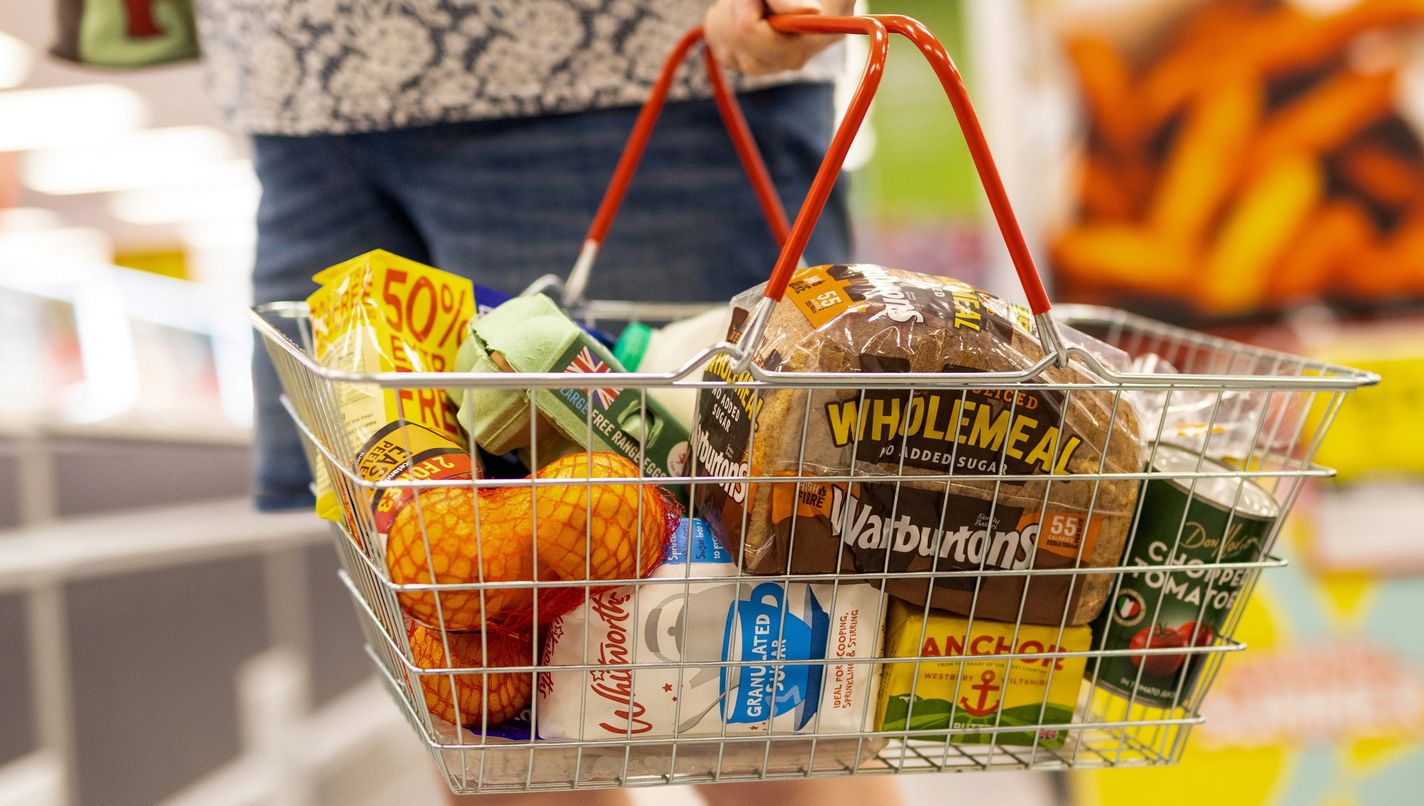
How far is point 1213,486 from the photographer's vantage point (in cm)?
75

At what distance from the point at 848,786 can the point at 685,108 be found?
63 centimetres

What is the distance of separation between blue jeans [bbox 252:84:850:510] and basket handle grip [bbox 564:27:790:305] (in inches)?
1.2

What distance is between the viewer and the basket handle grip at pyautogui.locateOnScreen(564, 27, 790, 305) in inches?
34.1

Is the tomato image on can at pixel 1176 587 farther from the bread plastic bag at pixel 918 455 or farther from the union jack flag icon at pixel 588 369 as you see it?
the union jack flag icon at pixel 588 369

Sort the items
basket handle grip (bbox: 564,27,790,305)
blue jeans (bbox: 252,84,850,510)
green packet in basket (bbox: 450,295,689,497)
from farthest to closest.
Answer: blue jeans (bbox: 252,84,850,510) → basket handle grip (bbox: 564,27,790,305) → green packet in basket (bbox: 450,295,689,497)

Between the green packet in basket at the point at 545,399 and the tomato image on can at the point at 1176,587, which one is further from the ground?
the green packet in basket at the point at 545,399

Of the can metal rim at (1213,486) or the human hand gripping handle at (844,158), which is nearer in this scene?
the human hand gripping handle at (844,158)

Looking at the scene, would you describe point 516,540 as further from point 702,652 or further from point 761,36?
point 761,36

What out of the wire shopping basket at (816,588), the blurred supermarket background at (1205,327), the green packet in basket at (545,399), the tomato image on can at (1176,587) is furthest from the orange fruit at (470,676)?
the blurred supermarket background at (1205,327)

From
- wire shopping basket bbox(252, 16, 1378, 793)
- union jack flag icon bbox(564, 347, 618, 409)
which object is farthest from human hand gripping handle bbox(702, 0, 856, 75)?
union jack flag icon bbox(564, 347, 618, 409)

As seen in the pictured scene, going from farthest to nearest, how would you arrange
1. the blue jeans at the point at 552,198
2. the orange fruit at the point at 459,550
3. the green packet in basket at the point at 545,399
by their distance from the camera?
the blue jeans at the point at 552,198 → the green packet in basket at the point at 545,399 → the orange fruit at the point at 459,550

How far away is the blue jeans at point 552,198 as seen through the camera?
990mm

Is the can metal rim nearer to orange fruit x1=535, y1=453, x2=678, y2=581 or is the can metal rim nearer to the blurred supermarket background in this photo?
orange fruit x1=535, y1=453, x2=678, y2=581

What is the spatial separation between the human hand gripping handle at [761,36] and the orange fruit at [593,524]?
1.09ft
